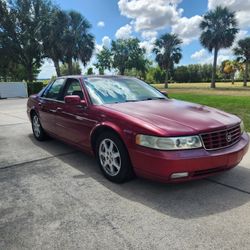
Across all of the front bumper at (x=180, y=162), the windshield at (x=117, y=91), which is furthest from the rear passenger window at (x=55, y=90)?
the front bumper at (x=180, y=162)

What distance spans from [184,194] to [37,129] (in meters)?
3.91

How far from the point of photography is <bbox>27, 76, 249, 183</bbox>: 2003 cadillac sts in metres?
3.12

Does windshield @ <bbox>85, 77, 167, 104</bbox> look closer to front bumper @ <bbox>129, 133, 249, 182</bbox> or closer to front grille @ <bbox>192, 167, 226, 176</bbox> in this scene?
front bumper @ <bbox>129, 133, 249, 182</bbox>

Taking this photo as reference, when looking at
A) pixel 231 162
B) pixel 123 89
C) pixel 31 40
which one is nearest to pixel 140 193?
pixel 231 162

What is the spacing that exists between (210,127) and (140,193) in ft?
3.72

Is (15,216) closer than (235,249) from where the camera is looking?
No

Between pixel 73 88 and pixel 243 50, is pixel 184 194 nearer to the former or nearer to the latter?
pixel 73 88

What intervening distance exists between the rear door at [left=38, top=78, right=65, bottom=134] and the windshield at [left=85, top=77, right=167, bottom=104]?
91 centimetres

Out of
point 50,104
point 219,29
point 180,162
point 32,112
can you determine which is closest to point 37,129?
point 32,112

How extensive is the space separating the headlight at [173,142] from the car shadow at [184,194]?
0.63m

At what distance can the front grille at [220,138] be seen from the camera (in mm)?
3225

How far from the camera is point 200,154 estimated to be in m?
3.12

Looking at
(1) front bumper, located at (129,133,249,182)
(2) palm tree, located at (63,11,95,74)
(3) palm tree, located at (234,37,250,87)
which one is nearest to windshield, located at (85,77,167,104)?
(1) front bumper, located at (129,133,249,182)

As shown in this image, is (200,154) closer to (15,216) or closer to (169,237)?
(169,237)
